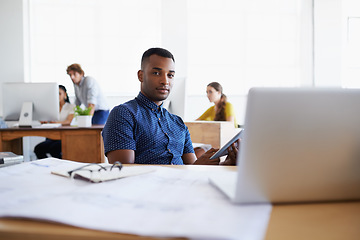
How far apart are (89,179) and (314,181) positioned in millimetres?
456

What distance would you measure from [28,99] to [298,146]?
3.38 m

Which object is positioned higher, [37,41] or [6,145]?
[37,41]

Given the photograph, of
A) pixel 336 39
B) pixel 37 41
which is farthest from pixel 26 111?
pixel 336 39

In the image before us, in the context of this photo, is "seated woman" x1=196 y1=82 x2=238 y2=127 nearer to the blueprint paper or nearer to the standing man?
the standing man

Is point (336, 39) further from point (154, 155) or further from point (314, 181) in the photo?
point (314, 181)

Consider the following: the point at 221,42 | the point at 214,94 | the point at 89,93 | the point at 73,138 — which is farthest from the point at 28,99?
the point at 221,42

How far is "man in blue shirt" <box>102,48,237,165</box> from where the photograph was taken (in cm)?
156

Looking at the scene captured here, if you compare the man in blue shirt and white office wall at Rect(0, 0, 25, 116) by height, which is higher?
white office wall at Rect(0, 0, 25, 116)

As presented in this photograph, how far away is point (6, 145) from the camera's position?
3.45m

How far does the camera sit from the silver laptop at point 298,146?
1.86 feet

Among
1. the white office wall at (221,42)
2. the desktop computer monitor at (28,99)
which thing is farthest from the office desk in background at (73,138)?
the white office wall at (221,42)

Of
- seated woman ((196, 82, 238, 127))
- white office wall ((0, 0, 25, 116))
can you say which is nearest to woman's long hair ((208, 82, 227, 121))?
seated woman ((196, 82, 238, 127))

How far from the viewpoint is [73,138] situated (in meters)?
3.39

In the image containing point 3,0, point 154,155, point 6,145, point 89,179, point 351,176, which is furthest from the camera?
point 3,0
